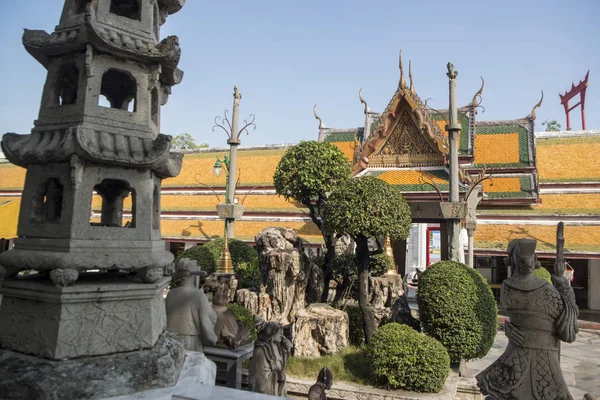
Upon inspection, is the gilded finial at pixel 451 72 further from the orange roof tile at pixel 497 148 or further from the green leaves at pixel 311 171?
the orange roof tile at pixel 497 148

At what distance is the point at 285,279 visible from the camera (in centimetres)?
1046

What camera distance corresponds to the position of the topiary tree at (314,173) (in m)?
12.0

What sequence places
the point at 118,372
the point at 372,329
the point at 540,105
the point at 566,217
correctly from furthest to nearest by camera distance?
1. the point at 540,105
2. the point at 566,217
3. the point at 372,329
4. the point at 118,372

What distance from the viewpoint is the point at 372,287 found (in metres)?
12.5

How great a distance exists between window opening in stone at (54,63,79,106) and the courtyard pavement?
1017 cm

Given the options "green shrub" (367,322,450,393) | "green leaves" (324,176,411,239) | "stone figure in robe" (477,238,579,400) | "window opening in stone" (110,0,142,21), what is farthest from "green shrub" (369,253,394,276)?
"window opening in stone" (110,0,142,21)

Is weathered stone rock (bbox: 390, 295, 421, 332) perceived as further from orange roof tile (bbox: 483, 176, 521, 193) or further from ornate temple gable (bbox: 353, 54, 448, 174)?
orange roof tile (bbox: 483, 176, 521, 193)

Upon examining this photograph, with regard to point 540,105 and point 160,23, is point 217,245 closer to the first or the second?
point 160,23

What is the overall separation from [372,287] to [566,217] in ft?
33.6

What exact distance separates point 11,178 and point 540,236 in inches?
1202

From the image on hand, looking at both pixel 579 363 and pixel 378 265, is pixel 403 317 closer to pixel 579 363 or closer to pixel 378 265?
pixel 378 265

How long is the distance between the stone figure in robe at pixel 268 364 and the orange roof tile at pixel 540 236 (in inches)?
544

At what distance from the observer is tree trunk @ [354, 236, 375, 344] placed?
9.97 meters

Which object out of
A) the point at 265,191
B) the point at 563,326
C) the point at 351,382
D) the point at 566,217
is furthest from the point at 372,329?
the point at 265,191
